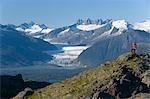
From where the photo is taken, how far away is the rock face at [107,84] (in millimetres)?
48625

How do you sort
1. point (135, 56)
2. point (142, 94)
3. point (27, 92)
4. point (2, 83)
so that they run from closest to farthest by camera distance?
point (142, 94) → point (27, 92) → point (135, 56) → point (2, 83)

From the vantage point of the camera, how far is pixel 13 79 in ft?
272

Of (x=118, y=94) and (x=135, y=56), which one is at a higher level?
(x=135, y=56)

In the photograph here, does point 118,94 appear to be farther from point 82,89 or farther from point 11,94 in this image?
point 11,94

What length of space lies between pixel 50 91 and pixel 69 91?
2859mm

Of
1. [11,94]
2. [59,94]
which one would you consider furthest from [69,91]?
[11,94]

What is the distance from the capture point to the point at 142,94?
48719mm

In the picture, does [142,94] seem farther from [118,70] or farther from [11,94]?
[11,94]

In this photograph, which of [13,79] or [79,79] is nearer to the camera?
[79,79]

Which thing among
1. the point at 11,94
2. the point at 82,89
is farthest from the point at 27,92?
the point at 11,94

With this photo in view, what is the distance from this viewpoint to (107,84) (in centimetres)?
4981

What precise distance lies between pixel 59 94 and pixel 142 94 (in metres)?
7.73

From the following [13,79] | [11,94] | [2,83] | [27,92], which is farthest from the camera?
[13,79]

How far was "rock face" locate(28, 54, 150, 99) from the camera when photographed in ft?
160
